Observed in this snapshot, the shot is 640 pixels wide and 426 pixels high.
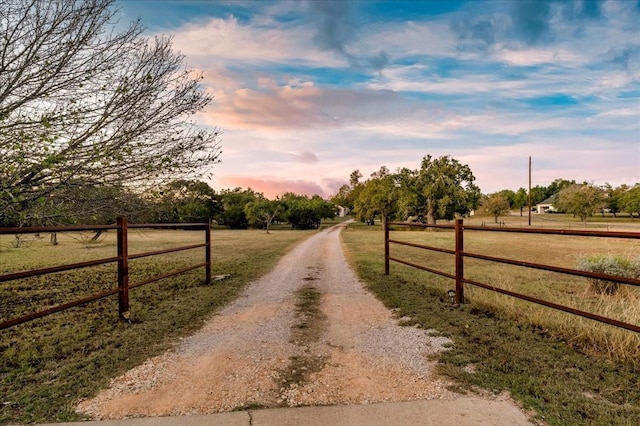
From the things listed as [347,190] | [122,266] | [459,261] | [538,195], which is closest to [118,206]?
[122,266]

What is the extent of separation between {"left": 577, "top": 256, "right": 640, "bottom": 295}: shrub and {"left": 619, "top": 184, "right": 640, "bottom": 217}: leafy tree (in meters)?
78.9

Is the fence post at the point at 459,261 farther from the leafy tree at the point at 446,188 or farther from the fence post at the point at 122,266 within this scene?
the leafy tree at the point at 446,188

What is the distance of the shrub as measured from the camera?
8352mm

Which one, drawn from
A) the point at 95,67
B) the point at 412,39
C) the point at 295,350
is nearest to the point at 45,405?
the point at 295,350

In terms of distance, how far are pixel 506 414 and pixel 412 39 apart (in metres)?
11.1

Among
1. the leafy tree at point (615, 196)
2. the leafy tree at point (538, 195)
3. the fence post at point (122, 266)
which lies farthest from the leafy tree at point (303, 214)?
the leafy tree at point (538, 195)

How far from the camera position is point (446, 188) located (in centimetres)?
4300

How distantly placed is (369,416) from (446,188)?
43.5 meters

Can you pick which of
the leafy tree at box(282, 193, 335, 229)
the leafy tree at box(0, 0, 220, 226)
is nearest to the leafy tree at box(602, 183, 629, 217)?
the leafy tree at box(282, 193, 335, 229)

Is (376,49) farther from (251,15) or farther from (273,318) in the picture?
(273,318)

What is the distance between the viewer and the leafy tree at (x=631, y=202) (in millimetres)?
67181

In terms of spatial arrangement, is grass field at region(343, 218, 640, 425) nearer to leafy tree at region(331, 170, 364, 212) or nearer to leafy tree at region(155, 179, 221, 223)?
leafy tree at region(155, 179, 221, 223)

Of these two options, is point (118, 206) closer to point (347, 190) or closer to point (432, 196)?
point (432, 196)

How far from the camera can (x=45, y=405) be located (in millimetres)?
2734
